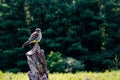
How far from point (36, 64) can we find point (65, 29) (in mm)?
18078

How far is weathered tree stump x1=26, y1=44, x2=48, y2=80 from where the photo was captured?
329 inches

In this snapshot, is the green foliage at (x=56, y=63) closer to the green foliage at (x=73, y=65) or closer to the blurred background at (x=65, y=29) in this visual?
the green foliage at (x=73, y=65)

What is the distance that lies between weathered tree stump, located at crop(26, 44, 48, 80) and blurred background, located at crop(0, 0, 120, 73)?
630 inches

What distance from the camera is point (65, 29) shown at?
2642cm

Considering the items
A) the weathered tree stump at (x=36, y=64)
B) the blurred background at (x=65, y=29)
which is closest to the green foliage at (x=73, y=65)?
the blurred background at (x=65, y=29)

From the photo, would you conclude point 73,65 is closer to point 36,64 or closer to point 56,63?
point 56,63

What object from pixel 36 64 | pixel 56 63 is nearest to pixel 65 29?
pixel 56 63

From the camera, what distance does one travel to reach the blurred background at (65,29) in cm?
2500

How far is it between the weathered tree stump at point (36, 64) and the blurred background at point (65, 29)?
52.5 ft

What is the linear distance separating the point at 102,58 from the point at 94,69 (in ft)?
2.80

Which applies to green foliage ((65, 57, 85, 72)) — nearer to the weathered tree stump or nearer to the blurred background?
the blurred background

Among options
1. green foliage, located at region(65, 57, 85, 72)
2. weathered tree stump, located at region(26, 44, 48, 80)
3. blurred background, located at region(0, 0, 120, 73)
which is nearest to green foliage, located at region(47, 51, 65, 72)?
green foliage, located at region(65, 57, 85, 72)

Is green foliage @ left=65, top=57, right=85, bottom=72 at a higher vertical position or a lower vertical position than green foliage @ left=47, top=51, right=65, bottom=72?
lower

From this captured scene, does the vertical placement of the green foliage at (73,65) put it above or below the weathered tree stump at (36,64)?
below
